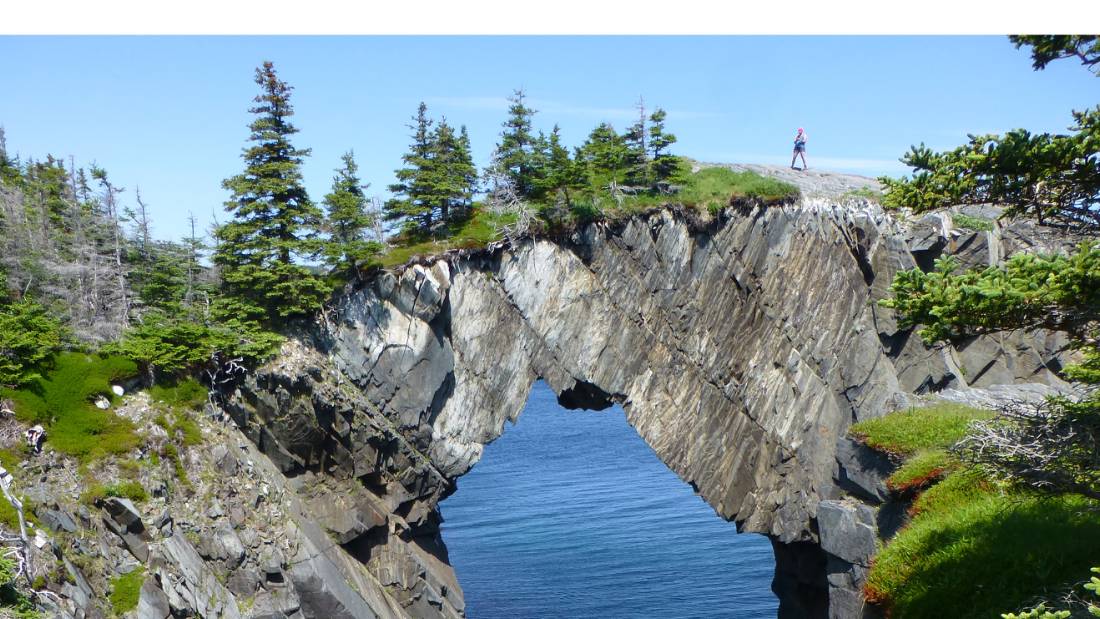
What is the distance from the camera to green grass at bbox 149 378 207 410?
23250 millimetres

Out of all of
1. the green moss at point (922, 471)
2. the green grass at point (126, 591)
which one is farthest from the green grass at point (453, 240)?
the green moss at point (922, 471)

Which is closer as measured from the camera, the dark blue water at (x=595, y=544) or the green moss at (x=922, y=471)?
the green moss at (x=922, y=471)

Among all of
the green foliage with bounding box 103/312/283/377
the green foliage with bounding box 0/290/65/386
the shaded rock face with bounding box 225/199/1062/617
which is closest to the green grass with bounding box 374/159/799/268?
the shaded rock face with bounding box 225/199/1062/617

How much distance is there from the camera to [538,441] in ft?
234

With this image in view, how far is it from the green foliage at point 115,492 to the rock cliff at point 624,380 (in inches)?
74.9

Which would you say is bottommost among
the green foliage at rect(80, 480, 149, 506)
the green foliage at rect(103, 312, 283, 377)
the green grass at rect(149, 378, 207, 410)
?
the green foliage at rect(80, 480, 149, 506)

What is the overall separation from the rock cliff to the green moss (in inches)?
82.8

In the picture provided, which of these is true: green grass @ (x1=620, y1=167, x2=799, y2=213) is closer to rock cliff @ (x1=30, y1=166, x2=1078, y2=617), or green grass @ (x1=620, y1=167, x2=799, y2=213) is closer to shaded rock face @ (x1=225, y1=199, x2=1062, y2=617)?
rock cliff @ (x1=30, y1=166, x2=1078, y2=617)

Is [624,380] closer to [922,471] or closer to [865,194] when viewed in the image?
[922,471]

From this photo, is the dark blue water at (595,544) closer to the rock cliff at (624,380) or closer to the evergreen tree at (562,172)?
the rock cliff at (624,380)

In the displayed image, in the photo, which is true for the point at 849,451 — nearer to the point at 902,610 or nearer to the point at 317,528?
the point at 902,610

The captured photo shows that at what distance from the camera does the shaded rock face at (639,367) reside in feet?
89.1

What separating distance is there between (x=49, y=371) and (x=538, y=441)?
52.6m

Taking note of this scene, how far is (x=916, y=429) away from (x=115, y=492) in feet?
73.6
